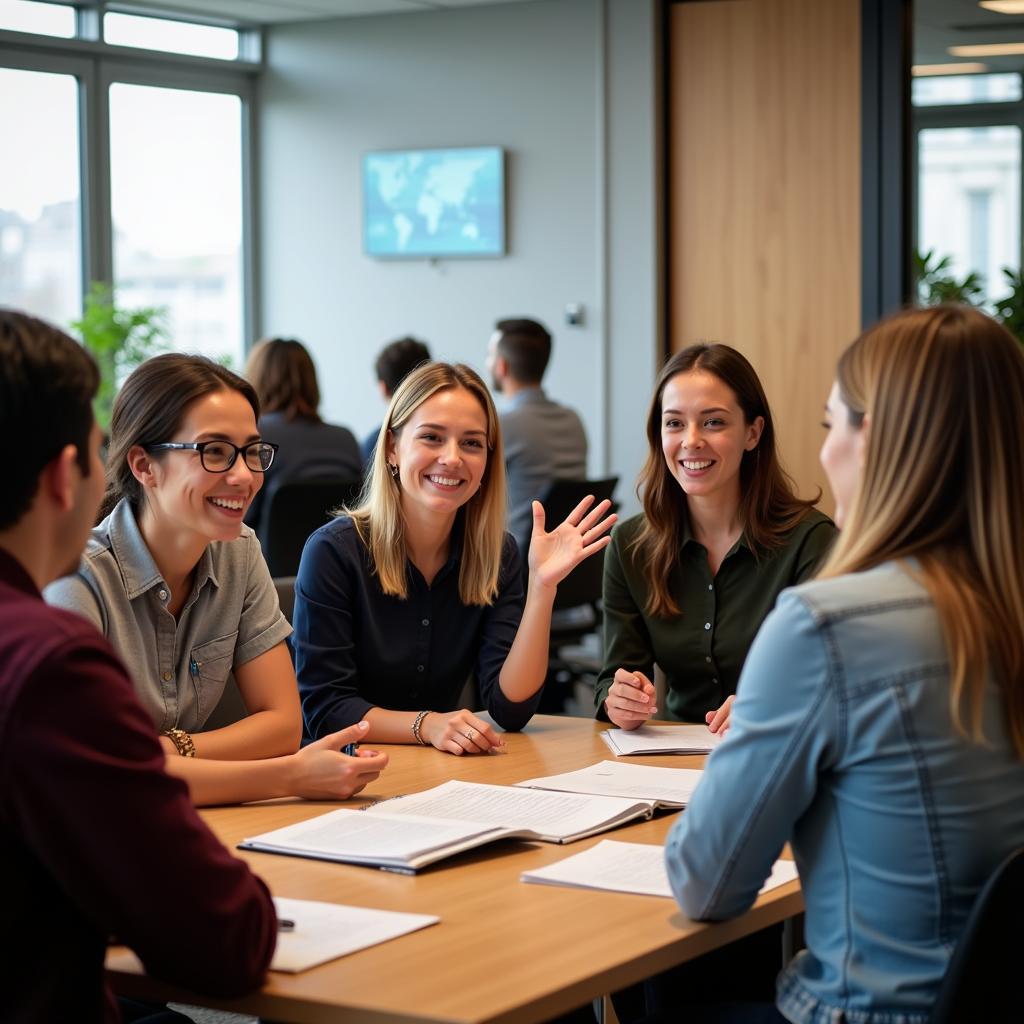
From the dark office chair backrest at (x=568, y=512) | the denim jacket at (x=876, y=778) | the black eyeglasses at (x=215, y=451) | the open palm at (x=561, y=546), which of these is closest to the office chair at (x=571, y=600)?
the dark office chair backrest at (x=568, y=512)

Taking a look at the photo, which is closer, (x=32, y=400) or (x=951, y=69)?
(x=32, y=400)

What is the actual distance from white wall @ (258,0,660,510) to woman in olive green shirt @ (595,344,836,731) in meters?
3.64

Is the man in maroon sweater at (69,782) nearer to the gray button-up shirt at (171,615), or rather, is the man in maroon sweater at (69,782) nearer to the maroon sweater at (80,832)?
the maroon sweater at (80,832)

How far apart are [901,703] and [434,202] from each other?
19.8ft

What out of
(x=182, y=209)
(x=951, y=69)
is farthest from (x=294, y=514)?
(x=951, y=69)

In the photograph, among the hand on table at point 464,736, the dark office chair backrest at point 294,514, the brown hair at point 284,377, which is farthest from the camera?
the brown hair at point 284,377

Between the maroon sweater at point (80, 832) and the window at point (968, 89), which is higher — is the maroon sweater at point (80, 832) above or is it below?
below

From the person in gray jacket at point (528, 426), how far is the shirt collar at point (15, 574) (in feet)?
13.3

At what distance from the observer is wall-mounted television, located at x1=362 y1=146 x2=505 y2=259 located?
7012mm

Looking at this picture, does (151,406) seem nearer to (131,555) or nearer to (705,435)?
(131,555)

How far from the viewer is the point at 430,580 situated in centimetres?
283

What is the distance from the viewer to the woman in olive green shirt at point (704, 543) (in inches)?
113

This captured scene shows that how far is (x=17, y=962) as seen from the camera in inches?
48.5

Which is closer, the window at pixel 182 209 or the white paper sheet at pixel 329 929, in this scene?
the white paper sheet at pixel 329 929
